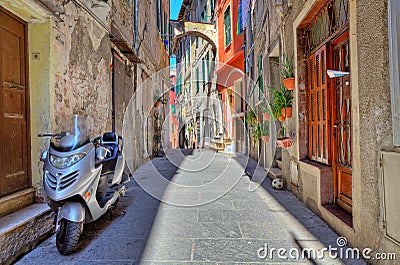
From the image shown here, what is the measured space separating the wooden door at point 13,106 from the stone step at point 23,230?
0.32m

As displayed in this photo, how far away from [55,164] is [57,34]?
1.75m

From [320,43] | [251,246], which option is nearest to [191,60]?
[320,43]

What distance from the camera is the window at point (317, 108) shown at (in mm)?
4129

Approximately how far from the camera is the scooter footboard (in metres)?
2.80

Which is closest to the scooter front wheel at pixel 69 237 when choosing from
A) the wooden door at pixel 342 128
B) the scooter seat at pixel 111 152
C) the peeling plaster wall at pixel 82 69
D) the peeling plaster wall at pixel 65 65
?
the peeling plaster wall at pixel 65 65

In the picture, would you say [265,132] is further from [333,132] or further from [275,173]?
[333,132]

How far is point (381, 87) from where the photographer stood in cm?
237

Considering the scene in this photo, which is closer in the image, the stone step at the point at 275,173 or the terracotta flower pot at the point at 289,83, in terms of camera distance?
the terracotta flower pot at the point at 289,83

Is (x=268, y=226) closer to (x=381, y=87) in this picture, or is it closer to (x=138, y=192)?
(x=381, y=87)

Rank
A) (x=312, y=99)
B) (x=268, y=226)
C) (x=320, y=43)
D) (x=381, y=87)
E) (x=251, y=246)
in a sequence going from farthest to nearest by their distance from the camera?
(x=312, y=99) < (x=320, y=43) < (x=268, y=226) < (x=251, y=246) < (x=381, y=87)

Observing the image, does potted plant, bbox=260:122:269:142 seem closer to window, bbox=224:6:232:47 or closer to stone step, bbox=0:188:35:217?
stone step, bbox=0:188:35:217

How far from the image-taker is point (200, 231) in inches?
139

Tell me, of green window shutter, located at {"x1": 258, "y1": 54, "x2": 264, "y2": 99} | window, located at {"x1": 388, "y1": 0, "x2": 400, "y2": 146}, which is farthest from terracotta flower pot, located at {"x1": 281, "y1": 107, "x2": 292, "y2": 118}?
green window shutter, located at {"x1": 258, "y1": 54, "x2": 264, "y2": 99}

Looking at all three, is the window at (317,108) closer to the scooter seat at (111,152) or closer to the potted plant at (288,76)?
the potted plant at (288,76)
